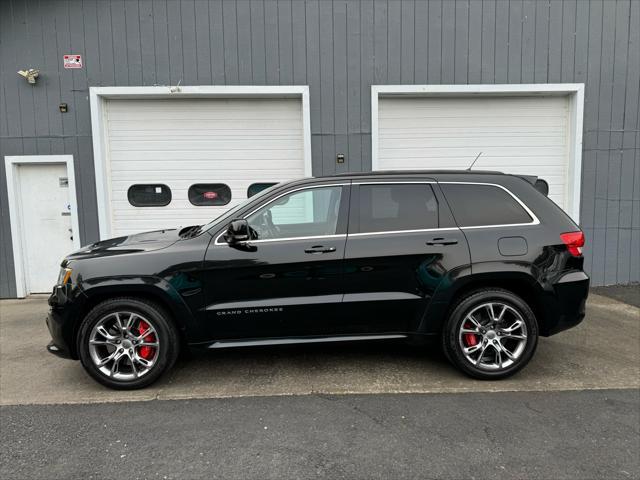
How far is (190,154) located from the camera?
729 cm

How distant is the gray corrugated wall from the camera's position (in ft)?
22.8

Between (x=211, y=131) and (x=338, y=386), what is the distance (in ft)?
16.6

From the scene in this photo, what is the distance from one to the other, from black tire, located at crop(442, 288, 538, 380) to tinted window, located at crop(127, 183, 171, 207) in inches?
207

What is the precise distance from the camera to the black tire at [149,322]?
3.62 m

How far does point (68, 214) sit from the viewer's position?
7.27m

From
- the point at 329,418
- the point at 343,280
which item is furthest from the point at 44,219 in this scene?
the point at 329,418

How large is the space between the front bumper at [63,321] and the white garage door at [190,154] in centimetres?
376

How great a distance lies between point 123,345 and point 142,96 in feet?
15.9

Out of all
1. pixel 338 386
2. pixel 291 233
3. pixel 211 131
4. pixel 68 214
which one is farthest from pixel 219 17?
pixel 338 386

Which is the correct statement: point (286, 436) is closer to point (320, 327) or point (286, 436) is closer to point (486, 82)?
point (320, 327)

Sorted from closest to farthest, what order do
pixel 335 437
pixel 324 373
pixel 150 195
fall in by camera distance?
pixel 335 437 < pixel 324 373 < pixel 150 195

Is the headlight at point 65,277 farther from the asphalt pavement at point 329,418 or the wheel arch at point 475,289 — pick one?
the wheel arch at point 475,289

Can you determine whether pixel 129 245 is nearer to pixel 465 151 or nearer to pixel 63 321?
pixel 63 321

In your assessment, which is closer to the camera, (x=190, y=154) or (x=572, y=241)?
(x=572, y=241)
